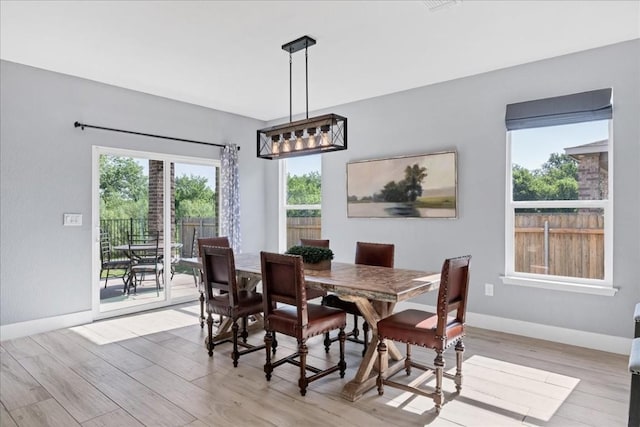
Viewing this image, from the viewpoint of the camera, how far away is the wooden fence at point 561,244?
12.1 ft

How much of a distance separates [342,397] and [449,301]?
1.00 m

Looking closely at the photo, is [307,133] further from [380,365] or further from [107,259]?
[107,259]

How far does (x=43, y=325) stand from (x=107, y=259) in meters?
0.94

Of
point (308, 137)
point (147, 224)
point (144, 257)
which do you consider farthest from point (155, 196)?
point (308, 137)

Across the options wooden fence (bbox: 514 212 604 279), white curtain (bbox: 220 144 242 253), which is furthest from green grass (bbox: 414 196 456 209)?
white curtain (bbox: 220 144 242 253)

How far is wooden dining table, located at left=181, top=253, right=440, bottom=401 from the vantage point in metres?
2.60

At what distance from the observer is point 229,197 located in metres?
5.86

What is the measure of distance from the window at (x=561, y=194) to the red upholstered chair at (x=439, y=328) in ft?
5.66

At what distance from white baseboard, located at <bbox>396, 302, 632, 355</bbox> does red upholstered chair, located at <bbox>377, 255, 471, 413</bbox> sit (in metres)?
1.59

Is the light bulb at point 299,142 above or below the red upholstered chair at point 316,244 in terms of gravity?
above

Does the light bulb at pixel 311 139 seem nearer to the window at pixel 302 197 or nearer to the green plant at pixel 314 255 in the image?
the green plant at pixel 314 255

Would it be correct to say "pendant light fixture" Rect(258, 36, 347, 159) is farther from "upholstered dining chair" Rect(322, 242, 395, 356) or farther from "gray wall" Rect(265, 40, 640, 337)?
"gray wall" Rect(265, 40, 640, 337)

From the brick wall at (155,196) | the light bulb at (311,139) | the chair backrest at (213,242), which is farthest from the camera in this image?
the brick wall at (155,196)

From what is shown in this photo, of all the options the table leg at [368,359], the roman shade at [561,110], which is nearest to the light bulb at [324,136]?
the table leg at [368,359]
